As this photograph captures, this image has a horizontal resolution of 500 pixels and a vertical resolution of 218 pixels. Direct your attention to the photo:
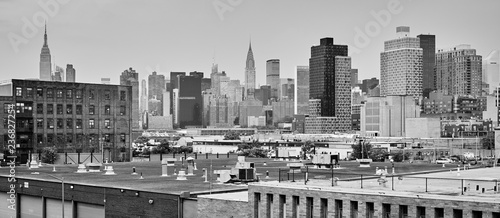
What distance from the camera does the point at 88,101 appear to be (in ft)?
359

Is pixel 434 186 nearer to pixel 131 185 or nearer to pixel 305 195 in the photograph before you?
pixel 305 195

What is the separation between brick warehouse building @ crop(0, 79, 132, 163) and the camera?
104 m

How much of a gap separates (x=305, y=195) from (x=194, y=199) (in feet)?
26.9

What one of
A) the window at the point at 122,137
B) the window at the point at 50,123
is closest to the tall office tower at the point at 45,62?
the window at the point at 122,137

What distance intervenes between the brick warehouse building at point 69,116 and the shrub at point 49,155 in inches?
145

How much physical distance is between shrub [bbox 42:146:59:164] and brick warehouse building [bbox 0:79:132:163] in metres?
3.68

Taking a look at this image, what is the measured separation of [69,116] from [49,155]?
34.8 ft

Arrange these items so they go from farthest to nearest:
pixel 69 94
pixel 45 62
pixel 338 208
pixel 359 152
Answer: pixel 45 62, pixel 359 152, pixel 69 94, pixel 338 208

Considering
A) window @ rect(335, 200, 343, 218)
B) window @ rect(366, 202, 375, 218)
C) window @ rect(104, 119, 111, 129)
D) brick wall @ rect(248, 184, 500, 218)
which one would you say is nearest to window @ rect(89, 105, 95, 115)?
window @ rect(104, 119, 111, 129)

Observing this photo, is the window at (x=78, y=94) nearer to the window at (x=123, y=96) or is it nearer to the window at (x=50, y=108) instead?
the window at (x=50, y=108)

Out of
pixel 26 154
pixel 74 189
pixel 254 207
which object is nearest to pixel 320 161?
pixel 74 189

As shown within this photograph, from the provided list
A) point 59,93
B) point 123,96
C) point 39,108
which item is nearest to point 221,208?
Result: point 39,108

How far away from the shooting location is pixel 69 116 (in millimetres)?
107875

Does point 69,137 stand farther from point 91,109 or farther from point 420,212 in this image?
point 420,212
